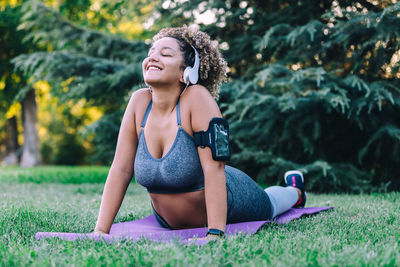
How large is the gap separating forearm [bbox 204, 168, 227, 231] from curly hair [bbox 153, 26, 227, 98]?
66cm

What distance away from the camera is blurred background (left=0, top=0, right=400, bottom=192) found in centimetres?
521

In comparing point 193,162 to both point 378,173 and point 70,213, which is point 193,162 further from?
point 378,173

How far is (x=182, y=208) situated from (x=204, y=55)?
0.99 m

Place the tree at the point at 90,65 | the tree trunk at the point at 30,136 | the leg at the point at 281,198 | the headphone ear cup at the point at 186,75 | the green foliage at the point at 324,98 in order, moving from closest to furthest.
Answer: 1. the headphone ear cup at the point at 186,75
2. the leg at the point at 281,198
3. the green foliage at the point at 324,98
4. the tree at the point at 90,65
5. the tree trunk at the point at 30,136

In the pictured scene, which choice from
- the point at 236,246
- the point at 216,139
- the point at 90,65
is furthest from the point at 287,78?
the point at 236,246

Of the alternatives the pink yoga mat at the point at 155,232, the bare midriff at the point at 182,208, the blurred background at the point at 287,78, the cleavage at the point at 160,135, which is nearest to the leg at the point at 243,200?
the pink yoga mat at the point at 155,232

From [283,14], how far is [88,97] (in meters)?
3.67

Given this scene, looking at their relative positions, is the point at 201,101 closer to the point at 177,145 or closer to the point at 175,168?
the point at 177,145

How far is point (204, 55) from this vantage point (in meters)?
2.65

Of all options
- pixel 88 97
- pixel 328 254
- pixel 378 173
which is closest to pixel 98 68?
pixel 88 97

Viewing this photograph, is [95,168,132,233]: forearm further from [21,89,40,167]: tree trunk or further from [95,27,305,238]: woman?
[21,89,40,167]: tree trunk

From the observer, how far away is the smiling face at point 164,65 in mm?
2461

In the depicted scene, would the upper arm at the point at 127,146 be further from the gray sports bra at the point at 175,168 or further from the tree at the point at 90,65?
the tree at the point at 90,65

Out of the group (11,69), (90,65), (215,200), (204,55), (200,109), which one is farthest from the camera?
(11,69)
